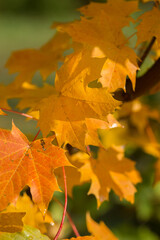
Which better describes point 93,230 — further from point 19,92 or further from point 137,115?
point 137,115

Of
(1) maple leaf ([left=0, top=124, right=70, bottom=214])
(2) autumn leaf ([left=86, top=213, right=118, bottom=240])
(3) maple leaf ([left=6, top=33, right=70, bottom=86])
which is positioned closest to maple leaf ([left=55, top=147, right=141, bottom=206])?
(2) autumn leaf ([left=86, top=213, right=118, bottom=240])

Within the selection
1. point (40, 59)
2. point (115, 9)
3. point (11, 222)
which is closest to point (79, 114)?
point (11, 222)

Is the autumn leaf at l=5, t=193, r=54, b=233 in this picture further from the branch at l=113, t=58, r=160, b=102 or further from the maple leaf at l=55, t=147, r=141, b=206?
the branch at l=113, t=58, r=160, b=102

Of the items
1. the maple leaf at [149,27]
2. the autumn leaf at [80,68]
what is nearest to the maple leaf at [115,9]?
the maple leaf at [149,27]

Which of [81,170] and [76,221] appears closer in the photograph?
[81,170]

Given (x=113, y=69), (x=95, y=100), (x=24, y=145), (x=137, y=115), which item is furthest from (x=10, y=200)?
(x=137, y=115)

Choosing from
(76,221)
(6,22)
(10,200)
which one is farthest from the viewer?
(6,22)

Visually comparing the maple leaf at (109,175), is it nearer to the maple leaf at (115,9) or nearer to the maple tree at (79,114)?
the maple tree at (79,114)

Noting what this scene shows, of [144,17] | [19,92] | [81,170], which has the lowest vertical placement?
[81,170]
